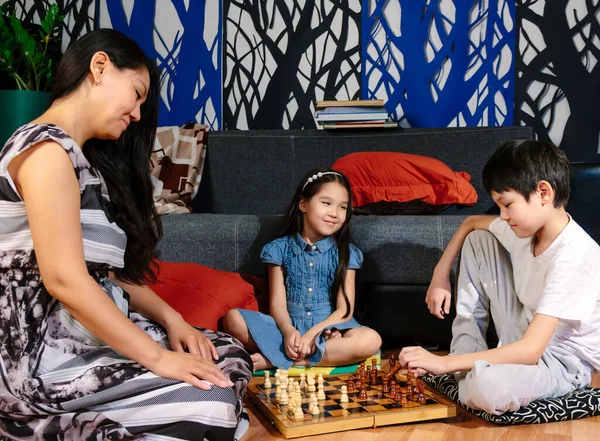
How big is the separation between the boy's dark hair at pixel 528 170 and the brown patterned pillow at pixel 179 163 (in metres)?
1.63

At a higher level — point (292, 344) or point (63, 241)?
point (63, 241)

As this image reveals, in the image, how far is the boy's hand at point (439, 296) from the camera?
6.26 ft

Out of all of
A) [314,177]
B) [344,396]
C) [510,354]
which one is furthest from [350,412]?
[314,177]

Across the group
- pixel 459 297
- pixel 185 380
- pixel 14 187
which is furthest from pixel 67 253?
pixel 459 297

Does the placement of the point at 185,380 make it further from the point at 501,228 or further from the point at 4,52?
the point at 4,52

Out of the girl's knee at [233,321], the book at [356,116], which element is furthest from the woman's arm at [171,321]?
the book at [356,116]

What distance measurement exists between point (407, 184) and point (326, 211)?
517 millimetres

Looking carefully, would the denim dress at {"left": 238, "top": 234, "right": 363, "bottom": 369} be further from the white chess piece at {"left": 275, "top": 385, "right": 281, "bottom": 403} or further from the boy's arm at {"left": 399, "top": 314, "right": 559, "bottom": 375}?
the boy's arm at {"left": 399, "top": 314, "right": 559, "bottom": 375}

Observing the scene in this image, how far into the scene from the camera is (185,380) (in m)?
1.29

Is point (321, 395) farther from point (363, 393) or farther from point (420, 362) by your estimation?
point (420, 362)

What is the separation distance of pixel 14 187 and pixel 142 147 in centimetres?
34

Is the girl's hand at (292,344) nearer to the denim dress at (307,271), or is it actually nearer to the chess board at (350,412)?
the denim dress at (307,271)

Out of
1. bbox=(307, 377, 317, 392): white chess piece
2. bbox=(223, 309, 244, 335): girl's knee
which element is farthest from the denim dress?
bbox=(307, 377, 317, 392): white chess piece

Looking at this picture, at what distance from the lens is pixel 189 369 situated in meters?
1.31
